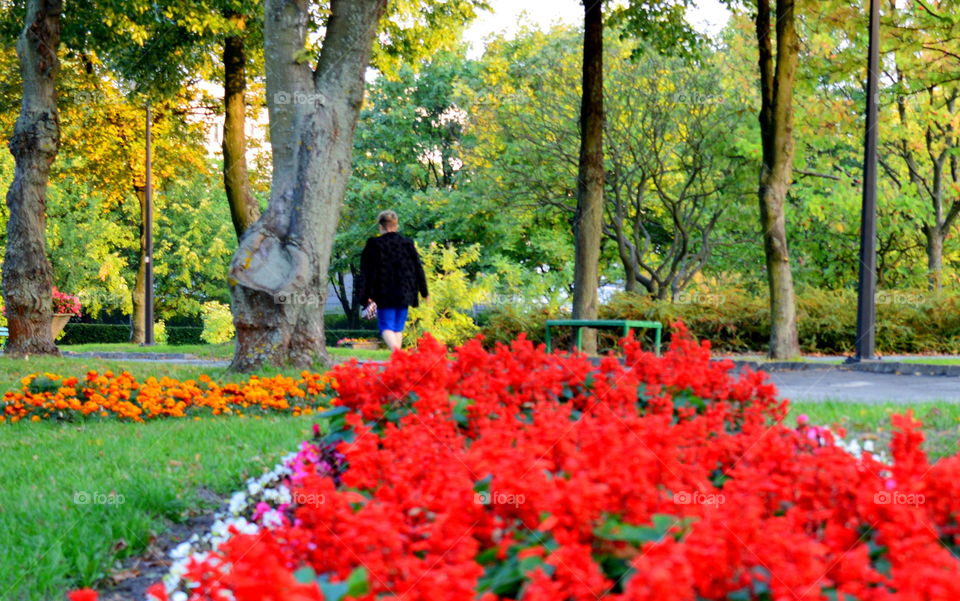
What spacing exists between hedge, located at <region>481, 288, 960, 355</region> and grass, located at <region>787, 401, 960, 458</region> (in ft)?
35.5

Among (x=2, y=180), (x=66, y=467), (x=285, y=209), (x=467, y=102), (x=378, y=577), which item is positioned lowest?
(x=66, y=467)

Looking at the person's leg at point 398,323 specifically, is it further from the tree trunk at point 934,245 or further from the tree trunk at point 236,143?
the tree trunk at point 934,245

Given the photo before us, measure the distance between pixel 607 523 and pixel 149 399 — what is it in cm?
739

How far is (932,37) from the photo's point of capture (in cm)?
1931

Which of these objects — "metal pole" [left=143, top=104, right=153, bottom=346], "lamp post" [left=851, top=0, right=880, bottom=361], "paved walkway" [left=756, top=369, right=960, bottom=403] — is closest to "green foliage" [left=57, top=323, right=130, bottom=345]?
"metal pole" [left=143, top=104, right=153, bottom=346]

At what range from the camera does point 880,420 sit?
625 cm

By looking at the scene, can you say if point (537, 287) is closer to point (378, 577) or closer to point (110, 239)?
point (110, 239)

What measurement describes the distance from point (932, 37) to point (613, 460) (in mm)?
19482

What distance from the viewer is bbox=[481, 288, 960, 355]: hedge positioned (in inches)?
741

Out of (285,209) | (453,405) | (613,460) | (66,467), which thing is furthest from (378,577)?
(285,209)

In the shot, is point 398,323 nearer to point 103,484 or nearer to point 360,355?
point 103,484

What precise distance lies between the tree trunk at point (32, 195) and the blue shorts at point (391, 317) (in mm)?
6624

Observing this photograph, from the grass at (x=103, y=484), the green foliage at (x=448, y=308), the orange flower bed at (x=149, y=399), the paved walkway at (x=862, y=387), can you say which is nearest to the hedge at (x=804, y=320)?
the green foliage at (x=448, y=308)

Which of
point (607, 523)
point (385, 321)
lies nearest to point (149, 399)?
point (385, 321)
